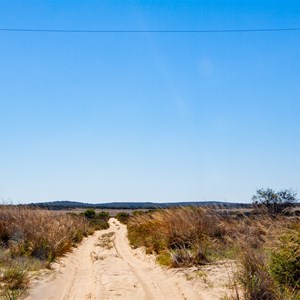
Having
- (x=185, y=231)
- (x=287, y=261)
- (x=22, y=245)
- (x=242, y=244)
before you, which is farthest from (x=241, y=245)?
(x=22, y=245)

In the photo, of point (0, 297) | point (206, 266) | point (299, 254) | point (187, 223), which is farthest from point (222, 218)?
point (0, 297)

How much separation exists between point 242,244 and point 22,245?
8.78 meters

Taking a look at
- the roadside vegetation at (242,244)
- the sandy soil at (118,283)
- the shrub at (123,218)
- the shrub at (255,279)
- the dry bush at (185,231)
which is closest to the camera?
the shrub at (255,279)

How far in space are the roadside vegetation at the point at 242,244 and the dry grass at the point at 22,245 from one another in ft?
12.3

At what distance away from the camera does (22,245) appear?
15.0m

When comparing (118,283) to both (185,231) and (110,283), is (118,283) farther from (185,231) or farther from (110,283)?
(185,231)

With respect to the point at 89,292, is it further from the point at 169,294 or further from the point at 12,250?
the point at 12,250

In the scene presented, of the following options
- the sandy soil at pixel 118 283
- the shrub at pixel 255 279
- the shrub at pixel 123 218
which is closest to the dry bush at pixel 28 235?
the sandy soil at pixel 118 283

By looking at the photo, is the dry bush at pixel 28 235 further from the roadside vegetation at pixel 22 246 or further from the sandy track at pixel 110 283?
the sandy track at pixel 110 283

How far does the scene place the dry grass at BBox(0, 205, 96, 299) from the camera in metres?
9.77

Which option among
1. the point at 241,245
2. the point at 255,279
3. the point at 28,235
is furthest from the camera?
the point at 28,235

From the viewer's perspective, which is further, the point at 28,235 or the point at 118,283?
the point at 28,235

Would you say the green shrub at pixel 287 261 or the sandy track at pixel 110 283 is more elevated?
the green shrub at pixel 287 261

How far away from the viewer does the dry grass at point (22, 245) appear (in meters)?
9.77
